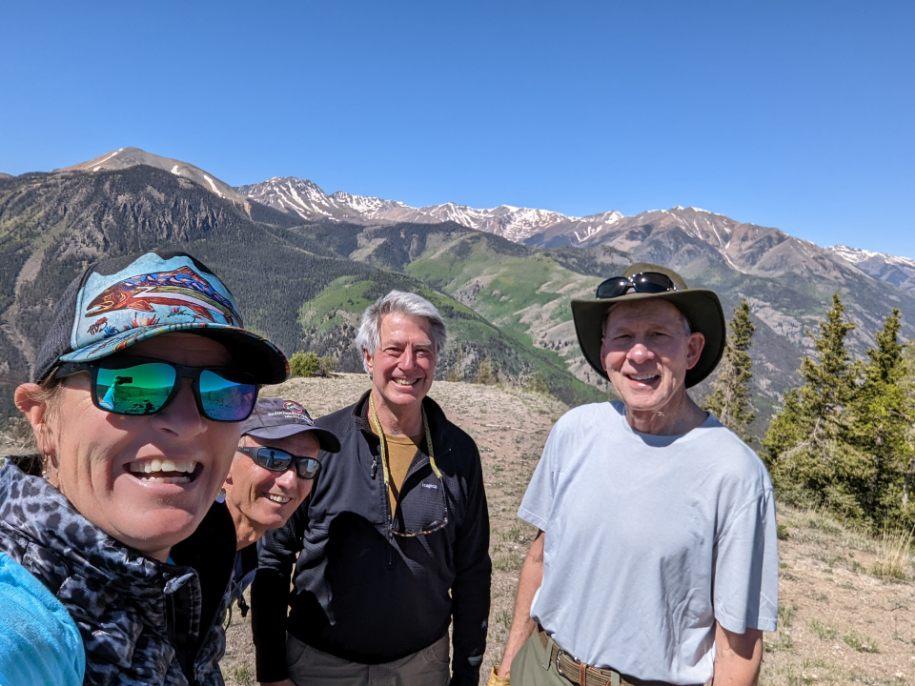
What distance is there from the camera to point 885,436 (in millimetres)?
22000

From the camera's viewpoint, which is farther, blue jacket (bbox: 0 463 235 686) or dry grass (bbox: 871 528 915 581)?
dry grass (bbox: 871 528 915 581)

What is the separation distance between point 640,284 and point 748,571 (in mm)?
1346

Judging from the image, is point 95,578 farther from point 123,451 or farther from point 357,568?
point 357,568

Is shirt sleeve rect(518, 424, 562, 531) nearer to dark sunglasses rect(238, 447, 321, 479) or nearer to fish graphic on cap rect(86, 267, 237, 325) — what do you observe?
dark sunglasses rect(238, 447, 321, 479)

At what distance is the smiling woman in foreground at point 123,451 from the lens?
3.62 feet

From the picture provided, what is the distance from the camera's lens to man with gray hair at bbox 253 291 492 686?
2686 millimetres

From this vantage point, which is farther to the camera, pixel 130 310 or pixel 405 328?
pixel 405 328

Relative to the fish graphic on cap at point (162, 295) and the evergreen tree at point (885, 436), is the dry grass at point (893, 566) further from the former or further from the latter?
the evergreen tree at point (885, 436)

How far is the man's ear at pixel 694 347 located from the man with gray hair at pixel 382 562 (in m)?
1.36

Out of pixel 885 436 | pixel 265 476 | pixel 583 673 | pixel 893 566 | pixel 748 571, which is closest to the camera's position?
pixel 748 571

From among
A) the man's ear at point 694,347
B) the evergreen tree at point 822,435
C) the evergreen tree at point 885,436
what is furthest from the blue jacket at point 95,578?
the evergreen tree at point 885,436

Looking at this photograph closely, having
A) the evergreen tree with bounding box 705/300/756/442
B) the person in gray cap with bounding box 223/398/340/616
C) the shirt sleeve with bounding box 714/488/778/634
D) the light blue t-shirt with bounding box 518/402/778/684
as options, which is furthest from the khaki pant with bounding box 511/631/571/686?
the evergreen tree with bounding box 705/300/756/442

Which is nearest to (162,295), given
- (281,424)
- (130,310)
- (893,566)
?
(130,310)

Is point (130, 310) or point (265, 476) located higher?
point (130, 310)
